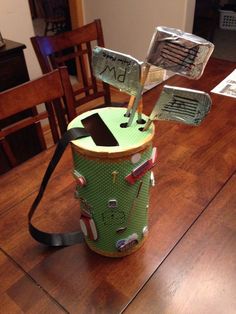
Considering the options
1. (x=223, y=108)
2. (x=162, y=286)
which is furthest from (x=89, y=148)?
(x=223, y=108)

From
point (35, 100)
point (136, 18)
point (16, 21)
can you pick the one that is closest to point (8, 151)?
point (35, 100)

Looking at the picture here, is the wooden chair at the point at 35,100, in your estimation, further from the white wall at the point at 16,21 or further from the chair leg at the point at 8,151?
A: the white wall at the point at 16,21

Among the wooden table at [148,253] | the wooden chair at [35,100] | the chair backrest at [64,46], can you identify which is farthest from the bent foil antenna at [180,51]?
the chair backrest at [64,46]

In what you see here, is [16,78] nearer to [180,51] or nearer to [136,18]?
[136,18]

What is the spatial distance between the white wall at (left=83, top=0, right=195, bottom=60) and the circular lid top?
1873mm

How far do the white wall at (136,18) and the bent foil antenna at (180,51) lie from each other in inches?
74.5

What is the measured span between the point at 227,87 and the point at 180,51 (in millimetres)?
885

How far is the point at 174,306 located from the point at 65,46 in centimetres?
115

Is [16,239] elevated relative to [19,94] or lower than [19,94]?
lower

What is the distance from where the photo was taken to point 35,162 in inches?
35.4

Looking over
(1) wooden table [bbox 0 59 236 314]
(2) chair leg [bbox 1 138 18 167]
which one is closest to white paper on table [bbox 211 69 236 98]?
(1) wooden table [bbox 0 59 236 314]

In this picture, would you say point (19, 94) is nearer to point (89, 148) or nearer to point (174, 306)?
point (89, 148)

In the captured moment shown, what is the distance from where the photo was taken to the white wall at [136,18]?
2.18 m

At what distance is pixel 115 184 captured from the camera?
21.2 inches
